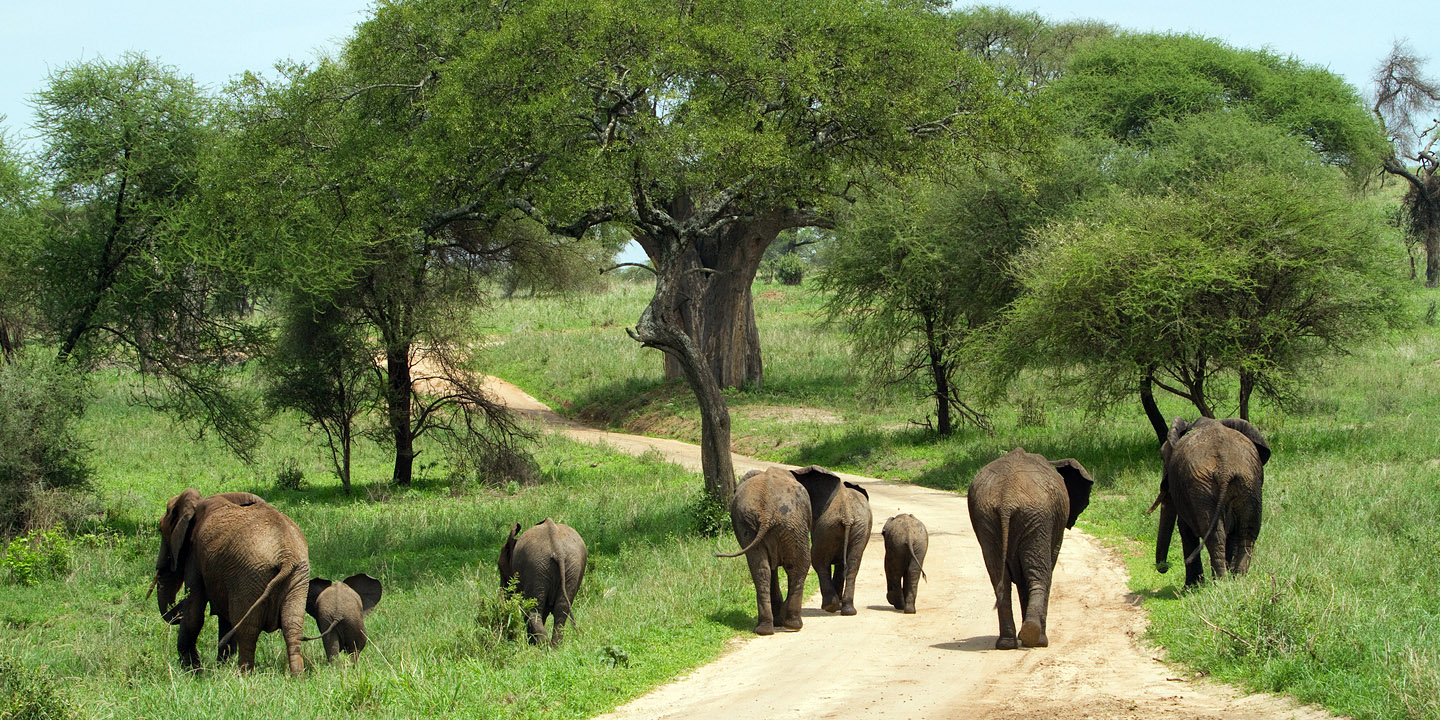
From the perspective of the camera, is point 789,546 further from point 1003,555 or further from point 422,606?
point 422,606

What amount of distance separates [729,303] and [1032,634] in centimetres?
2733

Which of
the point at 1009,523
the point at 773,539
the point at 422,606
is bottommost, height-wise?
the point at 422,606

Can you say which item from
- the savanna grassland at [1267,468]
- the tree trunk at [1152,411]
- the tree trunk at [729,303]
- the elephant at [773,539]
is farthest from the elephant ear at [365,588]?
the tree trunk at [729,303]

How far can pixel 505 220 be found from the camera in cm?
2633

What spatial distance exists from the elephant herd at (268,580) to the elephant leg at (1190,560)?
20.0 ft

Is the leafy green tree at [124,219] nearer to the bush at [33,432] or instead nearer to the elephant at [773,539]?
the bush at [33,432]

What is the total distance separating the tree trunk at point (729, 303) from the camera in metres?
35.9

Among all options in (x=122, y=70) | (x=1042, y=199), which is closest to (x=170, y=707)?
(x=122, y=70)

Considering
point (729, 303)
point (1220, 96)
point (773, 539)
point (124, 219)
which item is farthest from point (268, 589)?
point (1220, 96)

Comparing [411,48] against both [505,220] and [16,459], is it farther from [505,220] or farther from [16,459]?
[16,459]

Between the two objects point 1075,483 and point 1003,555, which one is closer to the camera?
point 1003,555

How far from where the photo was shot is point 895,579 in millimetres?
12742

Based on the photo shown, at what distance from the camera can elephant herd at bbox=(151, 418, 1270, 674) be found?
35.0 ft

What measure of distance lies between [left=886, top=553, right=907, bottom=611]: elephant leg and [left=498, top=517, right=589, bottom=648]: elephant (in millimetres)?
3228
